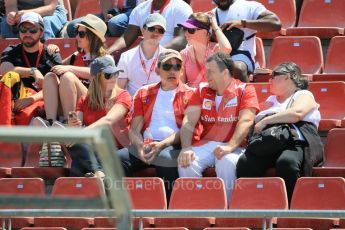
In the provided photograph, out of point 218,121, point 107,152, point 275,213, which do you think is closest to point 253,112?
point 218,121

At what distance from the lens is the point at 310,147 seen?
26.9 feet

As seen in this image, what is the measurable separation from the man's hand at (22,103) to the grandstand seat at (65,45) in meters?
1.20

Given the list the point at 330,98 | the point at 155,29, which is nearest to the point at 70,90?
the point at 155,29

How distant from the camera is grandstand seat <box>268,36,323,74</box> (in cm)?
992

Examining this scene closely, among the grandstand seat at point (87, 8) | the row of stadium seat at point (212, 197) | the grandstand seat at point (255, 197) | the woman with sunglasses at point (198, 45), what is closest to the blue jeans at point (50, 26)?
the grandstand seat at point (87, 8)

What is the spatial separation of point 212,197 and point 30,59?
2.52 m

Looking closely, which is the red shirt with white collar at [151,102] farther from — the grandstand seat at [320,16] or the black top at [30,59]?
the grandstand seat at [320,16]

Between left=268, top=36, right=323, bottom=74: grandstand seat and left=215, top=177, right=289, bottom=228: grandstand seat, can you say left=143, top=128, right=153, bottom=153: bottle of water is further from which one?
left=268, top=36, right=323, bottom=74: grandstand seat

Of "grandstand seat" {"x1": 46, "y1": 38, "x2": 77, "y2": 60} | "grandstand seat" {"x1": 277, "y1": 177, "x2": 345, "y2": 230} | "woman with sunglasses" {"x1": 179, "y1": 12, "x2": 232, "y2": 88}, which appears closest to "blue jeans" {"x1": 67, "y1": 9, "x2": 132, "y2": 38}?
"grandstand seat" {"x1": 46, "y1": 38, "x2": 77, "y2": 60}

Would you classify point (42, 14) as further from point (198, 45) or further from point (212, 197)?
point (212, 197)

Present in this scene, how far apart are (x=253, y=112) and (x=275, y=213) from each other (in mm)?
2040

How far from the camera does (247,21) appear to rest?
9406mm

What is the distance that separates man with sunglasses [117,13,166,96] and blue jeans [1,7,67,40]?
1.67m

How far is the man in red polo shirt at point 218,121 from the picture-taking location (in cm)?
823
